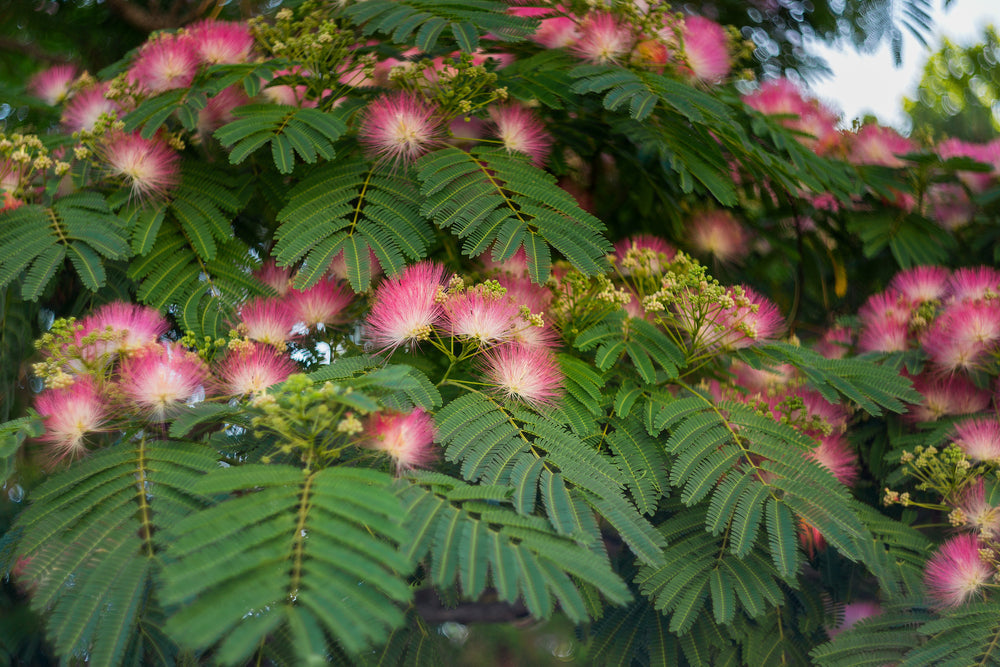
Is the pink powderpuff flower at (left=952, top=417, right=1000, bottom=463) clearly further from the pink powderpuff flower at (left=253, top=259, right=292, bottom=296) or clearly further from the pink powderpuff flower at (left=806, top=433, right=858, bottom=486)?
the pink powderpuff flower at (left=253, top=259, right=292, bottom=296)

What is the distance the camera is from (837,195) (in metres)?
3.50

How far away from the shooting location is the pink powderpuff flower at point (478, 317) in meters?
2.46

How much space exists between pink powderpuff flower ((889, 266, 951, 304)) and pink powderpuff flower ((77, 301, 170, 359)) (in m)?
2.91

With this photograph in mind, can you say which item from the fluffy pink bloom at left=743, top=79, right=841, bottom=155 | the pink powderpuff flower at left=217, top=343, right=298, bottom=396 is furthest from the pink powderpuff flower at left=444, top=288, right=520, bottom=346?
the fluffy pink bloom at left=743, top=79, right=841, bottom=155

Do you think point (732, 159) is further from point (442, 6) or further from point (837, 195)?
point (442, 6)

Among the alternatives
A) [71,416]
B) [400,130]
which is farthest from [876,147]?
[71,416]

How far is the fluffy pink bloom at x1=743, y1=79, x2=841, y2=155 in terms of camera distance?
3.84 m

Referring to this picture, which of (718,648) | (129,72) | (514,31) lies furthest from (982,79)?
(129,72)

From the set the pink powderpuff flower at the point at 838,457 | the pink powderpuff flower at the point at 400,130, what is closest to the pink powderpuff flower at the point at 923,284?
the pink powderpuff flower at the point at 838,457

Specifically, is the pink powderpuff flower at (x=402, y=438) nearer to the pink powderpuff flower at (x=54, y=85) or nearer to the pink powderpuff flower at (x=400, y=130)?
the pink powderpuff flower at (x=400, y=130)

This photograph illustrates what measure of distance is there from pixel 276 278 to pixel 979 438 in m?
2.50

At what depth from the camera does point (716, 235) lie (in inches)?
151

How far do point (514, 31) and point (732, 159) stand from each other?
1.00 metres

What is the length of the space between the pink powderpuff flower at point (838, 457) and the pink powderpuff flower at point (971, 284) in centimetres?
80
